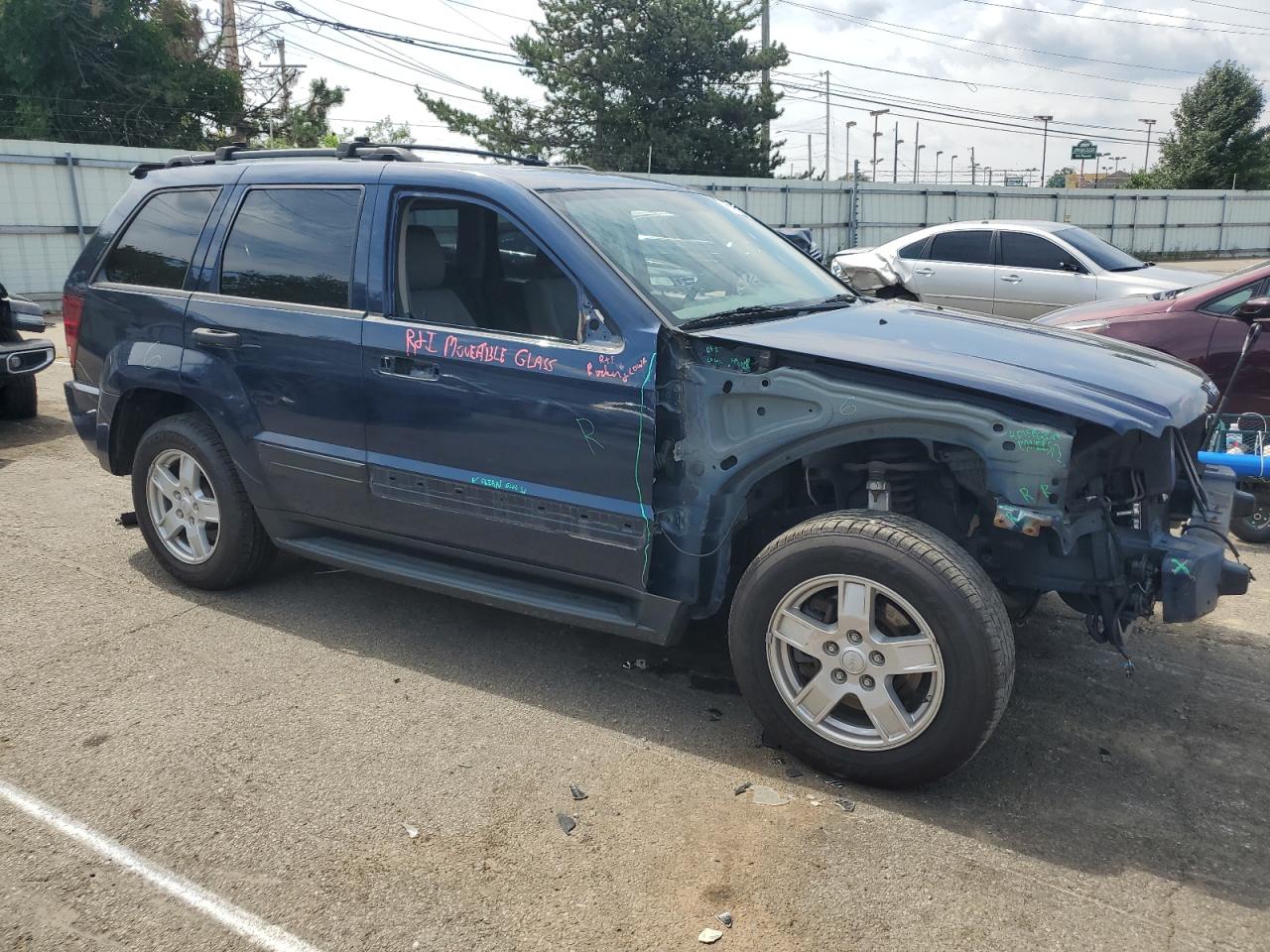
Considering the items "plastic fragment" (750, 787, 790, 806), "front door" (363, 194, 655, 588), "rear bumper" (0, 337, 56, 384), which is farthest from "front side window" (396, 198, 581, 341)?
"rear bumper" (0, 337, 56, 384)

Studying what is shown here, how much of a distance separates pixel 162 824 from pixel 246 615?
171 cm

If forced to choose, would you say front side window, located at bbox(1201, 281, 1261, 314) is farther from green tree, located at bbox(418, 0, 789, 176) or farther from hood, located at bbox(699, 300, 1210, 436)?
green tree, located at bbox(418, 0, 789, 176)

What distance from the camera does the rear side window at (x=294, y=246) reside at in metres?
4.27

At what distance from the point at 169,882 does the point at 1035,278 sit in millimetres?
Result: 10988

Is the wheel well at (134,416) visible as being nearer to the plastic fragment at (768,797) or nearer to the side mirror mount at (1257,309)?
the plastic fragment at (768,797)

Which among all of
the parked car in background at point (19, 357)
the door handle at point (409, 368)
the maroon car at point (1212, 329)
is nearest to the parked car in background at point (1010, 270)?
the maroon car at point (1212, 329)

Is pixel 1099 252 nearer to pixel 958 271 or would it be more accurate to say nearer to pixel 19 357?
pixel 958 271

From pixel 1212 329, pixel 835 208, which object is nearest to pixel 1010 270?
pixel 1212 329

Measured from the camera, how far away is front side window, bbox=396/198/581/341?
3.94 m

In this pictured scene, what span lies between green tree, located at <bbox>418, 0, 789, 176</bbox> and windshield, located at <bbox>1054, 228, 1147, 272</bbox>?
22.1 meters

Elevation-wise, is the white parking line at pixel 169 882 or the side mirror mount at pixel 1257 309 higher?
the side mirror mount at pixel 1257 309

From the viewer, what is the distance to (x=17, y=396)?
8469mm

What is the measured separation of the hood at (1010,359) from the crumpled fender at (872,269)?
8885mm

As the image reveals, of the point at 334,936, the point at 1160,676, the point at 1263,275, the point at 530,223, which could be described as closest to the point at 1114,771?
the point at 1160,676
